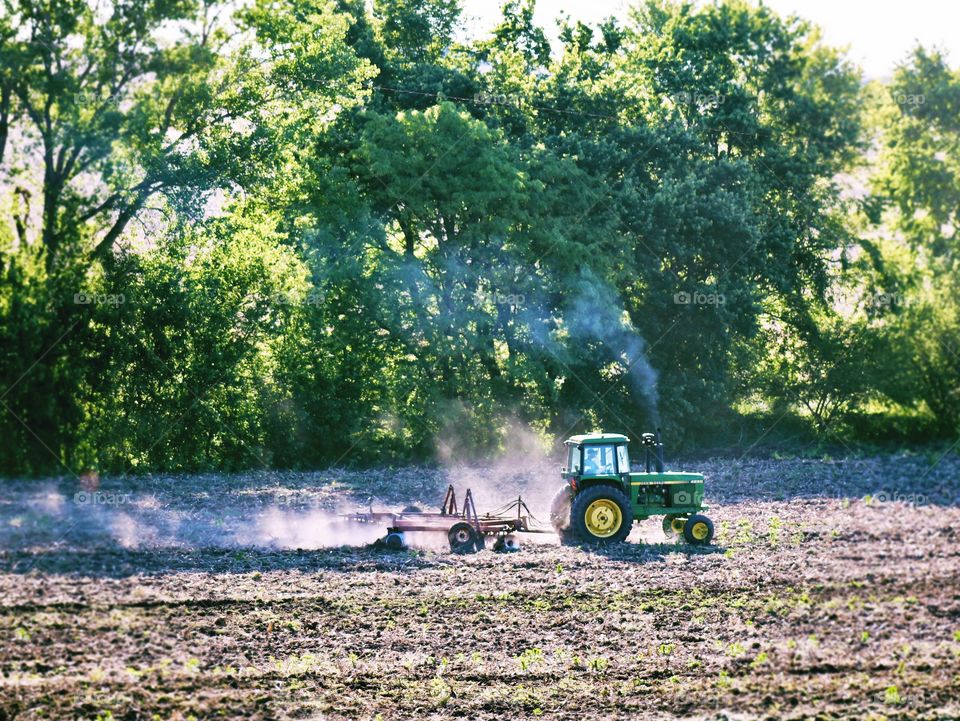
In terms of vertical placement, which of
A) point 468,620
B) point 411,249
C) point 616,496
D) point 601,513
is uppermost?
point 411,249

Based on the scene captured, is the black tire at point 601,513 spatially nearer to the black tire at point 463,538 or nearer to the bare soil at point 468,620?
the bare soil at point 468,620

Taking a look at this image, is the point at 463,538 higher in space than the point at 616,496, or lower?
lower

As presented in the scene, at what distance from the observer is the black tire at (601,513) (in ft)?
60.2

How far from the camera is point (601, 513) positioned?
1855 centimetres

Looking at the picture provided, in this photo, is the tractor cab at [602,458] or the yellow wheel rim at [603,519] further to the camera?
the tractor cab at [602,458]

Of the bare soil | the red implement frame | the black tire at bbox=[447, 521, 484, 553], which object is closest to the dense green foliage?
the bare soil

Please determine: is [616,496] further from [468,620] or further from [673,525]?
[468,620]

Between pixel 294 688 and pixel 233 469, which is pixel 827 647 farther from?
pixel 233 469

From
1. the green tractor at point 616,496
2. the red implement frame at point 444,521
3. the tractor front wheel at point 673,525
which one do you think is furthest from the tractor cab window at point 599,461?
the tractor front wheel at point 673,525

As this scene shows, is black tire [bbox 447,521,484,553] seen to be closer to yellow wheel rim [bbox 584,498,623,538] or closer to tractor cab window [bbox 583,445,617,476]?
yellow wheel rim [bbox 584,498,623,538]

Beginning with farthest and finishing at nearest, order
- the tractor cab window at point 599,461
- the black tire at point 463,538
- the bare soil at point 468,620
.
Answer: the tractor cab window at point 599,461 → the black tire at point 463,538 → the bare soil at point 468,620

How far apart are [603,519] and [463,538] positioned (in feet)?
7.66

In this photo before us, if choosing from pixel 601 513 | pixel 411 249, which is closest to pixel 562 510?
pixel 601 513

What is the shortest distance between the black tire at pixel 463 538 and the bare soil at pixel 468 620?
402 mm
